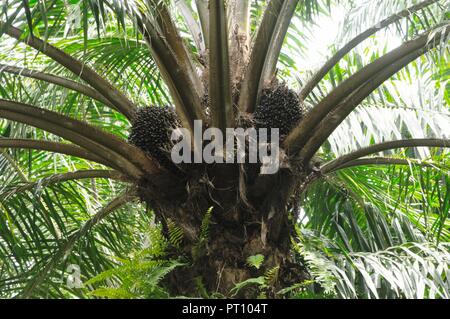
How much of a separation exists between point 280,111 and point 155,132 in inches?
25.4

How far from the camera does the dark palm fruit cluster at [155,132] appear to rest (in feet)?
11.8

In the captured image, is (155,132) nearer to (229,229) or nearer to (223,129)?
(223,129)

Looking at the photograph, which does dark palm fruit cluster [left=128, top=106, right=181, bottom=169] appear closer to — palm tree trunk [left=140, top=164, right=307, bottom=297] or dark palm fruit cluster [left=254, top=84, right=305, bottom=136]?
palm tree trunk [left=140, top=164, right=307, bottom=297]

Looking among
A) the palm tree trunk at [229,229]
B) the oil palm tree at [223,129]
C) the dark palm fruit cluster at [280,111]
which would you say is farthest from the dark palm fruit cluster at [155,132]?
the dark palm fruit cluster at [280,111]

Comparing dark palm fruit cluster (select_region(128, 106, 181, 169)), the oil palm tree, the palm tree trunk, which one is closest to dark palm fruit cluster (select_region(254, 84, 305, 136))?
the oil palm tree

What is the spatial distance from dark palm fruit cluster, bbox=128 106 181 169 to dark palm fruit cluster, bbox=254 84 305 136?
0.43 meters

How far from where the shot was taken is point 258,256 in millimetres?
3348

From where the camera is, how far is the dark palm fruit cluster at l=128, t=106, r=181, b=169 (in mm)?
3590

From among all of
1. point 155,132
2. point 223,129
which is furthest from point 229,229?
point 155,132

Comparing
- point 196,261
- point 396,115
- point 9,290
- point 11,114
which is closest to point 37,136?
point 9,290

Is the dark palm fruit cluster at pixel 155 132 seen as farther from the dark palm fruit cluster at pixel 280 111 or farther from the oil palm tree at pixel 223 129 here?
the dark palm fruit cluster at pixel 280 111

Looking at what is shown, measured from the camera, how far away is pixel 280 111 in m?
3.62

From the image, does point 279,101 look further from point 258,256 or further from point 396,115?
point 396,115

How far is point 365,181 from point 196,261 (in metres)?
1.87
